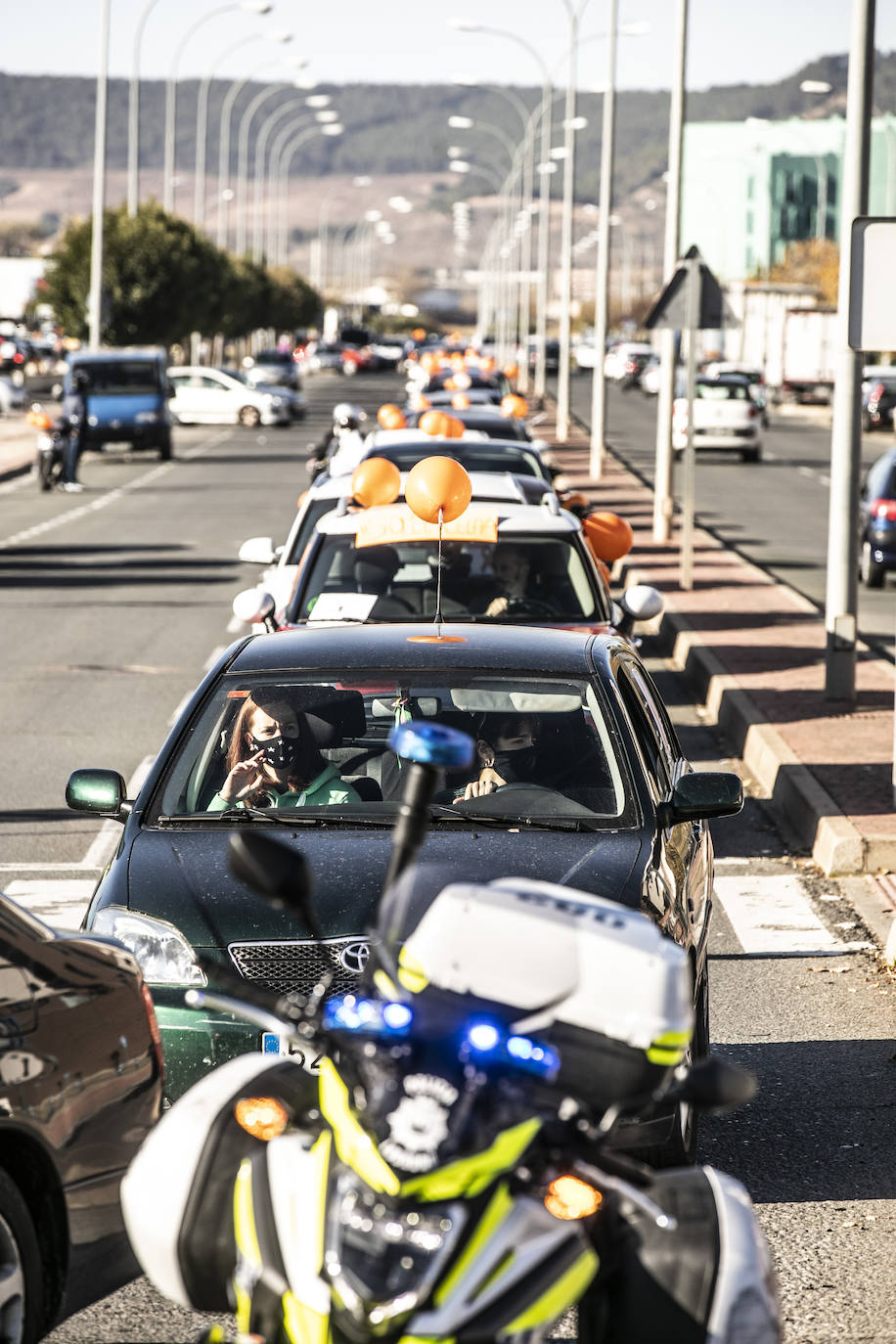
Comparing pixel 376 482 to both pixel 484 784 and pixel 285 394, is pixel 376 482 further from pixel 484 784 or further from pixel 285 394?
pixel 285 394

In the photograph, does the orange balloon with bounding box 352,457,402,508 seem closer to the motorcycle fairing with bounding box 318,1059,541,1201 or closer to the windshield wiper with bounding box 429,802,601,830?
the windshield wiper with bounding box 429,802,601,830

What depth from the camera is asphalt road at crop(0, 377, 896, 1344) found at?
5.05 metres

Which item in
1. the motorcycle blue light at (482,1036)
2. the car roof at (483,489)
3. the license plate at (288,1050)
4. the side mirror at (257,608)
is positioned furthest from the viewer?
the car roof at (483,489)

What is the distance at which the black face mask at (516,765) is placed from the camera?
6.25 metres

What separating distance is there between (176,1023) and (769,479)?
38512mm

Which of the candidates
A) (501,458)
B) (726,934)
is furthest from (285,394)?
(726,934)

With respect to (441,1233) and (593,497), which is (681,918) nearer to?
(441,1233)

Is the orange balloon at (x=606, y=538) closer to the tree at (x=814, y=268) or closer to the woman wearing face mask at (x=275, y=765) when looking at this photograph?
the woman wearing face mask at (x=275, y=765)

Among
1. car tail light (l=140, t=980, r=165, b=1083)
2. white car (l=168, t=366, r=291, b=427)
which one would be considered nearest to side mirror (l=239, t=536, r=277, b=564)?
car tail light (l=140, t=980, r=165, b=1083)

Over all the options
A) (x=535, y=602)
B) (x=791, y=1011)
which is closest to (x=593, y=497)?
(x=535, y=602)

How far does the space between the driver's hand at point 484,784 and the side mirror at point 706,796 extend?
1.82 feet

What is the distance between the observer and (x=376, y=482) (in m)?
11.7

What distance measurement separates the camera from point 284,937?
5211 millimetres

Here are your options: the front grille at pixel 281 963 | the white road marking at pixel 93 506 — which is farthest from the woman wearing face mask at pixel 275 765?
the white road marking at pixel 93 506
